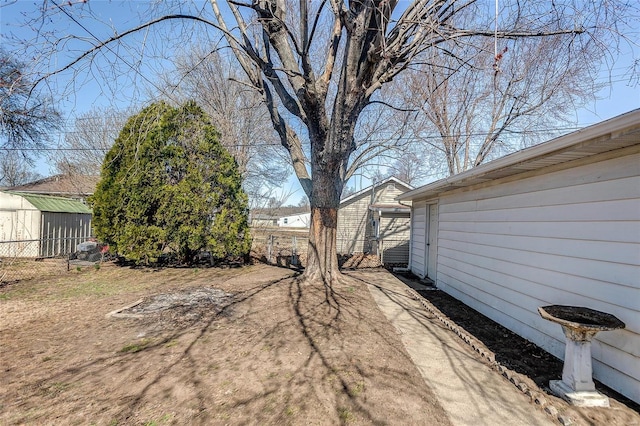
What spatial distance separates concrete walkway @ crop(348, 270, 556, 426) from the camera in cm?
241

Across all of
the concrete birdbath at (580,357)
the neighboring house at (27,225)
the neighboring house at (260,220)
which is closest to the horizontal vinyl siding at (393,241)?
the neighboring house at (260,220)

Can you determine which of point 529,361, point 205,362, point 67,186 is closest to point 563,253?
point 529,361

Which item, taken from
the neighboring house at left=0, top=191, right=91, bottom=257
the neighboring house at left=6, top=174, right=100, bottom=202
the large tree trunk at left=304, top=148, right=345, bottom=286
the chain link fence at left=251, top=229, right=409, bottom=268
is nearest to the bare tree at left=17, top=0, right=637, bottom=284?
the large tree trunk at left=304, top=148, right=345, bottom=286

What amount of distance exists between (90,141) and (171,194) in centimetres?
1113

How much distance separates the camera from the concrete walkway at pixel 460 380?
2410 mm

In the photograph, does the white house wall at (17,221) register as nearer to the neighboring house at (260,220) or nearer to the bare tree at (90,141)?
the bare tree at (90,141)

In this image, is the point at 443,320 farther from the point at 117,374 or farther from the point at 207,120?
the point at 207,120

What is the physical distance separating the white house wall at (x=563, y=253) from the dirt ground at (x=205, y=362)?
5.68 feet

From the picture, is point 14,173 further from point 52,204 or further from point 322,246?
point 322,246

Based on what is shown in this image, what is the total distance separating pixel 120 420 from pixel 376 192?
1534 cm

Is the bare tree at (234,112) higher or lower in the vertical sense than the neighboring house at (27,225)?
higher

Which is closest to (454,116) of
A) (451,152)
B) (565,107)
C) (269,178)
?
(451,152)

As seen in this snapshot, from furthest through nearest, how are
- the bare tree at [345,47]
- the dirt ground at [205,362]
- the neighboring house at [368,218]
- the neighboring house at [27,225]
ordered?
the neighboring house at [368,218] → the neighboring house at [27,225] → the bare tree at [345,47] → the dirt ground at [205,362]

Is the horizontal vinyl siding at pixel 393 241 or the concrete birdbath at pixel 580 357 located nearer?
the concrete birdbath at pixel 580 357
